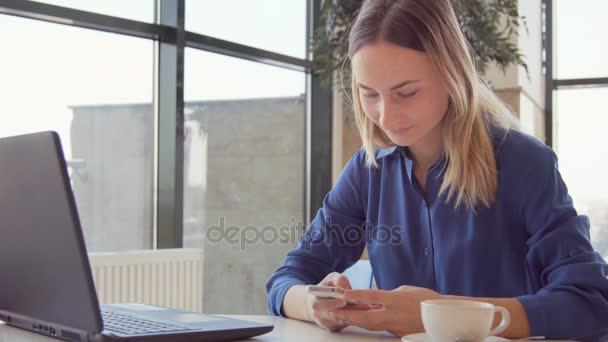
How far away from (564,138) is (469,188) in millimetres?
3194

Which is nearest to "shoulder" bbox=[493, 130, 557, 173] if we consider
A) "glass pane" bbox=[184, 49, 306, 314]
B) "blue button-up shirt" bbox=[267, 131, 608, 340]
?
"blue button-up shirt" bbox=[267, 131, 608, 340]

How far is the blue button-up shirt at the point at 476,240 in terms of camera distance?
1.19m

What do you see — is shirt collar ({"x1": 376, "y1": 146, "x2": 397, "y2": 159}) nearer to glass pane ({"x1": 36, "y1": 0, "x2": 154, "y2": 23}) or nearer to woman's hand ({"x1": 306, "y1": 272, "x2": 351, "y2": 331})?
woman's hand ({"x1": 306, "y1": 272, "x2": 351, "y2": 331})

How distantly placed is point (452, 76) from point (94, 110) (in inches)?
81.6

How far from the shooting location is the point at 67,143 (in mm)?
2996

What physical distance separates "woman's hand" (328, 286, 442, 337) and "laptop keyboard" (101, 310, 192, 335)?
0.27 m

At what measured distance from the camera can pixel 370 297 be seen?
112cm

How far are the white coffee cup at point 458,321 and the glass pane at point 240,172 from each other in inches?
105

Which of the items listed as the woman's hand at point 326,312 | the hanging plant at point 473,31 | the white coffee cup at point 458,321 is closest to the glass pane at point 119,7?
the hanging plant at point 473,31

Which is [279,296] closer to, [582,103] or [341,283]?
[341,283]

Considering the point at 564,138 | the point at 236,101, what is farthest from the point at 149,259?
the point at 564,138

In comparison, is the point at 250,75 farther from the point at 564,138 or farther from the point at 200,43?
the point at 564,138

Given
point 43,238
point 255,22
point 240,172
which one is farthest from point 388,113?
point 255,22

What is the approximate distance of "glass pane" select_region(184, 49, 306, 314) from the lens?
3572 millimetres
